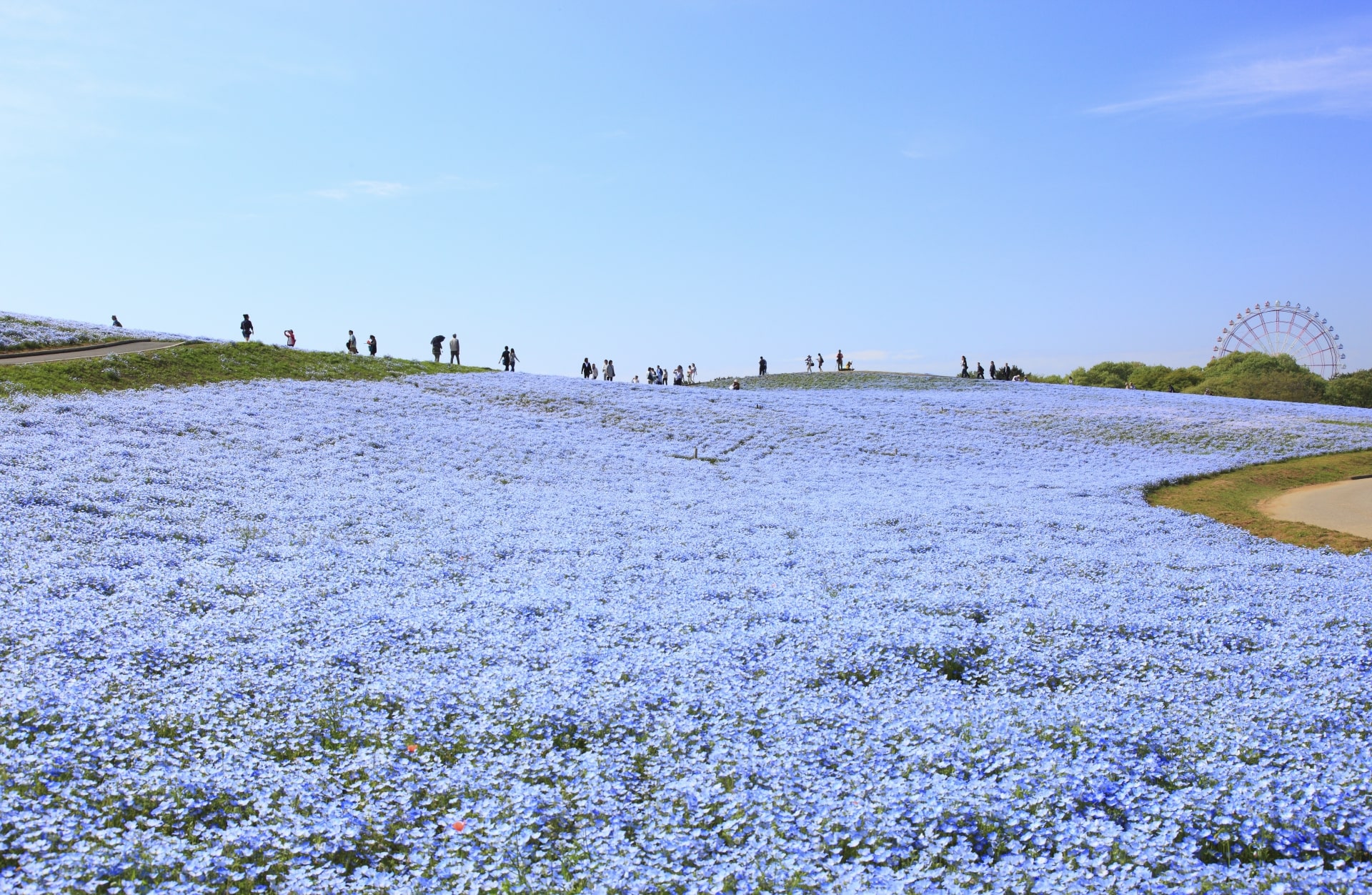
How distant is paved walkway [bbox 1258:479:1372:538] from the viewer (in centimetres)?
2209

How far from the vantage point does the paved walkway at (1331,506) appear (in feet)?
72.5

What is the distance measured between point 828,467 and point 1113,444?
13927 mm

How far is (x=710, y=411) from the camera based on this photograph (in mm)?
38875

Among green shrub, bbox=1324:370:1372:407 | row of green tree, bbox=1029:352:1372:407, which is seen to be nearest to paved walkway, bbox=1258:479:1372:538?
row of green tree, bbox=1029:352:1372:407

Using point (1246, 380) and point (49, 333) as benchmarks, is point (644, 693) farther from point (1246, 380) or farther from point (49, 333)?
point (1246, 380)

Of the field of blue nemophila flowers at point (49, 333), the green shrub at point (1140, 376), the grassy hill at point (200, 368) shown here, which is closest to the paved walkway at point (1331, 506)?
the grassy hill at point (200, 368)

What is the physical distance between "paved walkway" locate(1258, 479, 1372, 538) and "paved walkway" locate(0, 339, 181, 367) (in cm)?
3804

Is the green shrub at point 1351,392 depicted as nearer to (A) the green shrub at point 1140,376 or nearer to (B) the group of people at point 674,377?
(A) the green shrub at point 1140,376

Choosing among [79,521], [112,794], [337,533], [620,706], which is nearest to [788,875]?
[620,706]

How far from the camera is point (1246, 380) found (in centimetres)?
7138

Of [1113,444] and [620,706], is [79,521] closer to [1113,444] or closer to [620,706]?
[620,706]

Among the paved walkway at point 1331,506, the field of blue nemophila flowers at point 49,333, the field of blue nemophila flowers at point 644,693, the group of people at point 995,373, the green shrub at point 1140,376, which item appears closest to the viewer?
the field of blue nemophila flowers at point 644,693

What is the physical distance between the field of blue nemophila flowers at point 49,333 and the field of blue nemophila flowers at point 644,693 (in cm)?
1841

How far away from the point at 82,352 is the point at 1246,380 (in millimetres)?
76889
